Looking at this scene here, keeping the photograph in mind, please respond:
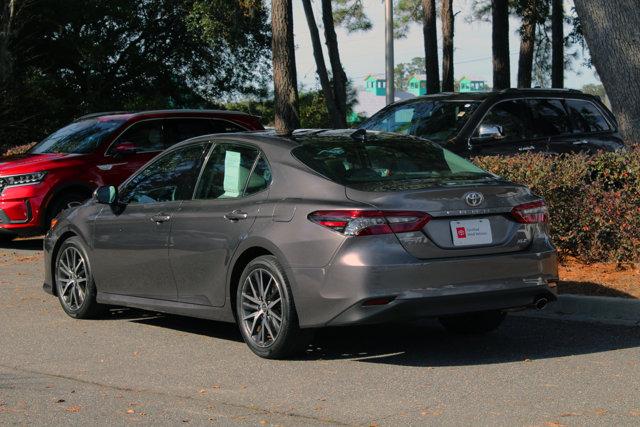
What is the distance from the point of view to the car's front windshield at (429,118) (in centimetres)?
1327

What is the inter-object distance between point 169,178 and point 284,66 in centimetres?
1199

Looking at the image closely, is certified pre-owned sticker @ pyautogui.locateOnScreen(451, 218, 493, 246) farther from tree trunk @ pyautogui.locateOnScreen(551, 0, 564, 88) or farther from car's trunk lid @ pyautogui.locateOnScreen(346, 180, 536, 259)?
tree trunk @ pyautogui.locateOnScreen(551, 0, 564, 88)

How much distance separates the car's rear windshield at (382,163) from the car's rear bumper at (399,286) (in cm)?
55

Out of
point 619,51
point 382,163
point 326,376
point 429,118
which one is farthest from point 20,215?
point 326,376

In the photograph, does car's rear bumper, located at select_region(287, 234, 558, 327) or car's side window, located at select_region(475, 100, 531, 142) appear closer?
car's rear bumper, located at select_region(287, 234, 558, 327)

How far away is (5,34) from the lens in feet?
99.2

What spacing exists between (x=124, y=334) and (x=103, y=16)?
102 feet

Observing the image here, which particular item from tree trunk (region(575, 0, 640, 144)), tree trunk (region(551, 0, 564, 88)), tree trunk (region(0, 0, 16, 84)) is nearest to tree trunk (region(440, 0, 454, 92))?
tree trunk (region(551, 0, 564, 88))

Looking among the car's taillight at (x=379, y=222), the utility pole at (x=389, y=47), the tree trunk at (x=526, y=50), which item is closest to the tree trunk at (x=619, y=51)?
the car's taillight at (x=379, y=222)

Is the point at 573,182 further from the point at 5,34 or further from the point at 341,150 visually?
the point at 5,34

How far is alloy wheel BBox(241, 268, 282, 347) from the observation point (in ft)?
24.1

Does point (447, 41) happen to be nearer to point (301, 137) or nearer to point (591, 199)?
point (591, 199)

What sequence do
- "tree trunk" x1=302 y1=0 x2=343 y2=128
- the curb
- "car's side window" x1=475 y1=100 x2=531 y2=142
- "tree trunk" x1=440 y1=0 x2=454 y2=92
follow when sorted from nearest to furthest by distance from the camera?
the curb, "car's side window" x1=475 y1=100 x2=531 y2=142, "tree trunk" x1=302 y1=0 x2=343 y2=128, "tree trunk" x1=440 y1=0 x2=454 y2=92

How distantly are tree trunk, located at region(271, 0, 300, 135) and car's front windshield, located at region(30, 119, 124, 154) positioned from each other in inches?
200
